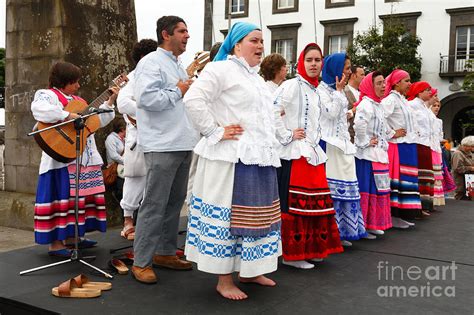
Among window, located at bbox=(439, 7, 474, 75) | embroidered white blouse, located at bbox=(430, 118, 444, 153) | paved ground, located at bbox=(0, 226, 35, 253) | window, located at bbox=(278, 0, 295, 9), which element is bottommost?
paved ground, located at bbox=(0, 226, 35, 253)

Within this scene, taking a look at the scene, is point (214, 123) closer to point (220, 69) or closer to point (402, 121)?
point (220, 69)

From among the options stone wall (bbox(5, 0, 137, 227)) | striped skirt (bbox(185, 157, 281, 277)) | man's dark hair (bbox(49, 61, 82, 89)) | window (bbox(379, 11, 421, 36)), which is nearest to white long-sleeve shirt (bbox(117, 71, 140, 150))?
man's dark hair (bbox(49, 61, 82, 89))

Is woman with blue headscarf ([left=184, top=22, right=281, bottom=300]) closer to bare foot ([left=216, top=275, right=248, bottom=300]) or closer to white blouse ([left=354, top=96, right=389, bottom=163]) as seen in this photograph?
bare foot ([left=216, top=275, right=248, bottom=300])

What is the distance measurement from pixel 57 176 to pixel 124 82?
999mm

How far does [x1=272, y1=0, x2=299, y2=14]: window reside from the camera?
91.0 feet

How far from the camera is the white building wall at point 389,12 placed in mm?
24000

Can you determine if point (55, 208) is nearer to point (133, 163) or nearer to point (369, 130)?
point (133, 163)

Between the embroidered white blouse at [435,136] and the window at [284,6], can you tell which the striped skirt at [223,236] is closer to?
the embroidered white blouse at [435,136]

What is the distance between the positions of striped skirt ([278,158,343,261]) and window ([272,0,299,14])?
81.5ft

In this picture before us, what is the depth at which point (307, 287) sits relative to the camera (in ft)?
12.1

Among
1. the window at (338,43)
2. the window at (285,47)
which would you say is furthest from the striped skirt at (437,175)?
the window at (285,47)

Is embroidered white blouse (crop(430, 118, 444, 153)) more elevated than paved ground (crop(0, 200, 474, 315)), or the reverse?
embroidered white blouse (crop(430, 118, 444, 153))

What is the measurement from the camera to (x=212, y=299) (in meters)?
3.37

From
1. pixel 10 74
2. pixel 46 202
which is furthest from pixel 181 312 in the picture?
pixel 10 74
